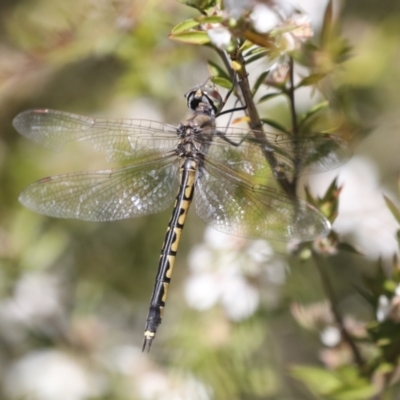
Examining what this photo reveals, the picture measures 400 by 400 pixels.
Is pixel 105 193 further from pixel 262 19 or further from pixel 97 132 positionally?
pixel 262 19

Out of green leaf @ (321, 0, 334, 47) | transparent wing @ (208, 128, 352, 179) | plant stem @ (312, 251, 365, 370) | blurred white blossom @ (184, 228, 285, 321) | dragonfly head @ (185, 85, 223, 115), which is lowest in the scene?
plant stem @ (312, 251, 365, 370)

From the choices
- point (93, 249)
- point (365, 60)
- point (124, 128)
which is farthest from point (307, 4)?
point (93, 249)

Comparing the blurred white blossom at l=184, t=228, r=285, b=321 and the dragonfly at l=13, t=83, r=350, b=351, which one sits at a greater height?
the dragonfly at l=13, t=83, r=350, b=351

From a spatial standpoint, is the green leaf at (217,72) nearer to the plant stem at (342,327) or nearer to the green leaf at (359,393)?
the plant stem at (342,327)

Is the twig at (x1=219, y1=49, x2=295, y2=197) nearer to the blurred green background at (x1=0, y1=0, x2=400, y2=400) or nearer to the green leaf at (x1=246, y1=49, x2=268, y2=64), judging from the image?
the green leaf at (x1=246, y1=49, x2=268, y2=64)

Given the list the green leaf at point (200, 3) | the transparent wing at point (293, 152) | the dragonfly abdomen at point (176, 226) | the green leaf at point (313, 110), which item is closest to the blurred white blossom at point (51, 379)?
the dragonfly abdomen at point (176, 226)

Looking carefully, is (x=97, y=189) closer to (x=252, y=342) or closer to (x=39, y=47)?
(x=39, y=47)

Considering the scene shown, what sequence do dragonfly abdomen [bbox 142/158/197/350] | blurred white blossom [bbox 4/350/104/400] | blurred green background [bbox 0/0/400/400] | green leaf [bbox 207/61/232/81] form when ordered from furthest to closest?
blurred white blossom [bbox 4/350/104/400]
blurred green background [bbox 0/0/400/400]
dragonfly abdomen [bbox 142/158/197/350]
green leaf [bbox 207/61/232/81]

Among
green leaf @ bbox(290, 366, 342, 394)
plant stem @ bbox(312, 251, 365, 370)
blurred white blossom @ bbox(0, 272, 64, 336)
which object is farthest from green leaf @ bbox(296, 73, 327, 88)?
blurred white blossom @ bbox(0, 272, 64, 336)
